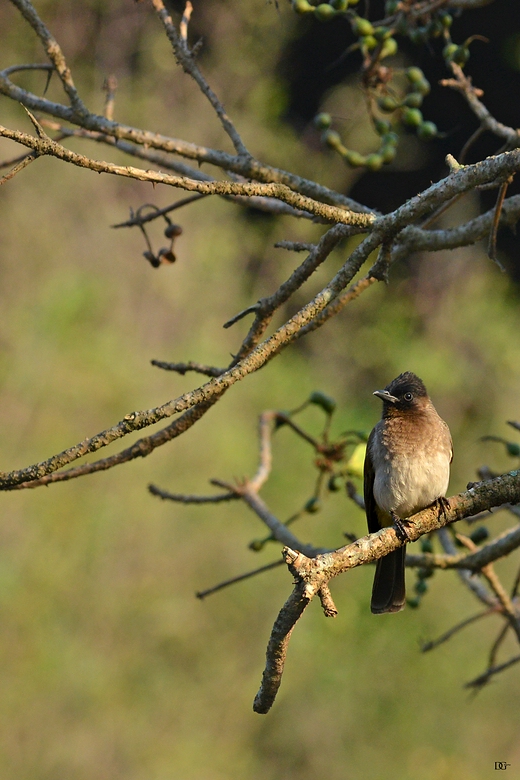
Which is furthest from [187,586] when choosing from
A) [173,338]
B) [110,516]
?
[173,338]

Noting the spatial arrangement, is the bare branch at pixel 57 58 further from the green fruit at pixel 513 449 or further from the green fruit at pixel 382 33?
the green fruit at pixel 513 449

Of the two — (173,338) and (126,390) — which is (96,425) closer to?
(126,390)

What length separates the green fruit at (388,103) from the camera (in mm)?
2828

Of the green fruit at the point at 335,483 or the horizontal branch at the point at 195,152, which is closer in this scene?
the horizontal branch at the point at 195,152

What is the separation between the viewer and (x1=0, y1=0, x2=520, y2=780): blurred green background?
5320mm

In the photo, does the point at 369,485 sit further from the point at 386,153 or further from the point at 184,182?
the point at 184,182

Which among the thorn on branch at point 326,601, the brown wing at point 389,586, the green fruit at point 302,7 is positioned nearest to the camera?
the thorn on branch at point 326,601

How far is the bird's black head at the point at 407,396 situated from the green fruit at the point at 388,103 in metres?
0.86

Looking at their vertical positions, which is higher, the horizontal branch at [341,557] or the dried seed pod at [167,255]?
the dried seed pod at [167,255]

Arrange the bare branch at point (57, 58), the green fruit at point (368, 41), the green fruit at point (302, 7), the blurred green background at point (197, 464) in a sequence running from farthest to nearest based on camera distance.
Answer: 1. the blurred green background at point (197, 464)
2. the green fruit at point (368, 41)
3. the green fruit at point (302, 7)
4. the bare branch at point (57, 58)

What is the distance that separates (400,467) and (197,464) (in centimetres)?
341

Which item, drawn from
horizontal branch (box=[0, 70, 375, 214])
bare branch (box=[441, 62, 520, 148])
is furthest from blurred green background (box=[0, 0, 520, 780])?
bare branch (box=[441, 62, 520, 148])

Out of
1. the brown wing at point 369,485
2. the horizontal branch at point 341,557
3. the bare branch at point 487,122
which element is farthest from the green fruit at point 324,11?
the horizontal branch at point 341,557

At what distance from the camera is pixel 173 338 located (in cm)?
632
